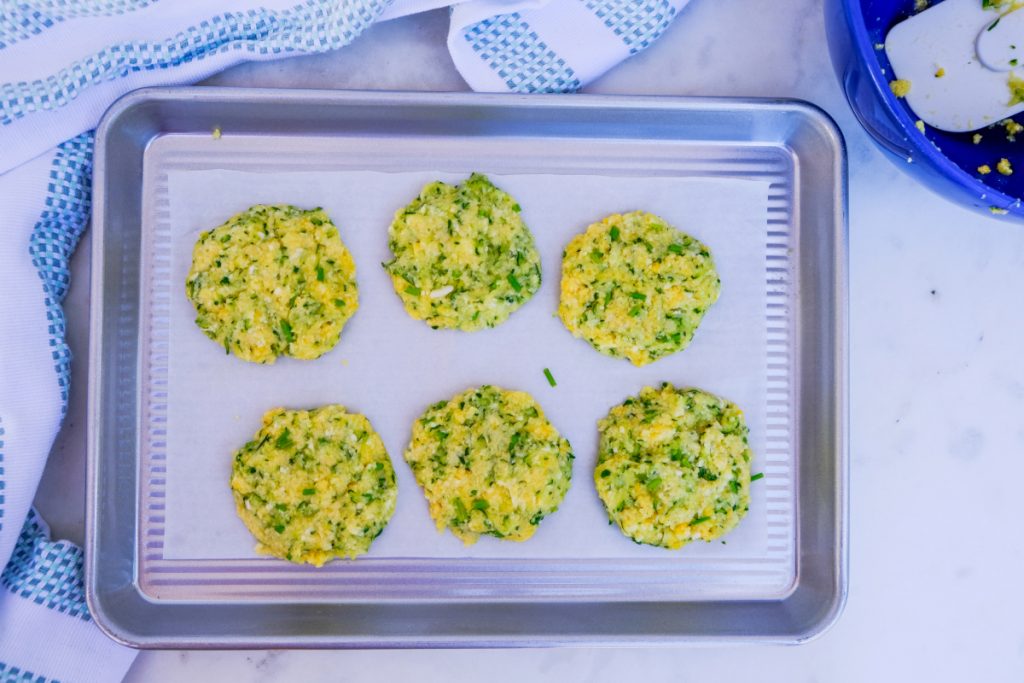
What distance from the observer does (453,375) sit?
74.0 inches

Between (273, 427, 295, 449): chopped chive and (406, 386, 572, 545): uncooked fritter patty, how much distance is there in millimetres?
232

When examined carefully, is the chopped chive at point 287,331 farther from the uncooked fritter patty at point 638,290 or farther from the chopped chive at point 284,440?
the uncooked fritter patty at point 638,290

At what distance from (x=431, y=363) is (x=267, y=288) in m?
0.36

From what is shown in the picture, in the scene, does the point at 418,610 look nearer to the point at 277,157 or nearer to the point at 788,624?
the point at 788,624

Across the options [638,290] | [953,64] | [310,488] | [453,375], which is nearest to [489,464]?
[453,375]

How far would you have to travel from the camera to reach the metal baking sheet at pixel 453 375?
1844 mm

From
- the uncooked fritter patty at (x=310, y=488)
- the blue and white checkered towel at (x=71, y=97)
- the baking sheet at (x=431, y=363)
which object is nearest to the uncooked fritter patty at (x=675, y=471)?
the baking sheet at (x=431, y=363)

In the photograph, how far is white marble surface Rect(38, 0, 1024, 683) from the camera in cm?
197

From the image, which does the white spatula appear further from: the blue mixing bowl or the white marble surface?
the white marble surface

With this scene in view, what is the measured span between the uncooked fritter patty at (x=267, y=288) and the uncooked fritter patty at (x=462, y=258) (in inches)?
5.8

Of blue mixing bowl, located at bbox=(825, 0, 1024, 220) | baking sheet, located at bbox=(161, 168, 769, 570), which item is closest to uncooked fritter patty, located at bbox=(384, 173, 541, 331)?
baking sheet, located at bbox=(161, 168, 769, 570)

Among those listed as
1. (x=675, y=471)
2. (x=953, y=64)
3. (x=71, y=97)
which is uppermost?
(x=71, y=97)

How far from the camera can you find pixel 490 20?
6.07 feet

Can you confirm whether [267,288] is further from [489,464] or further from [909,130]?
[909,130]
